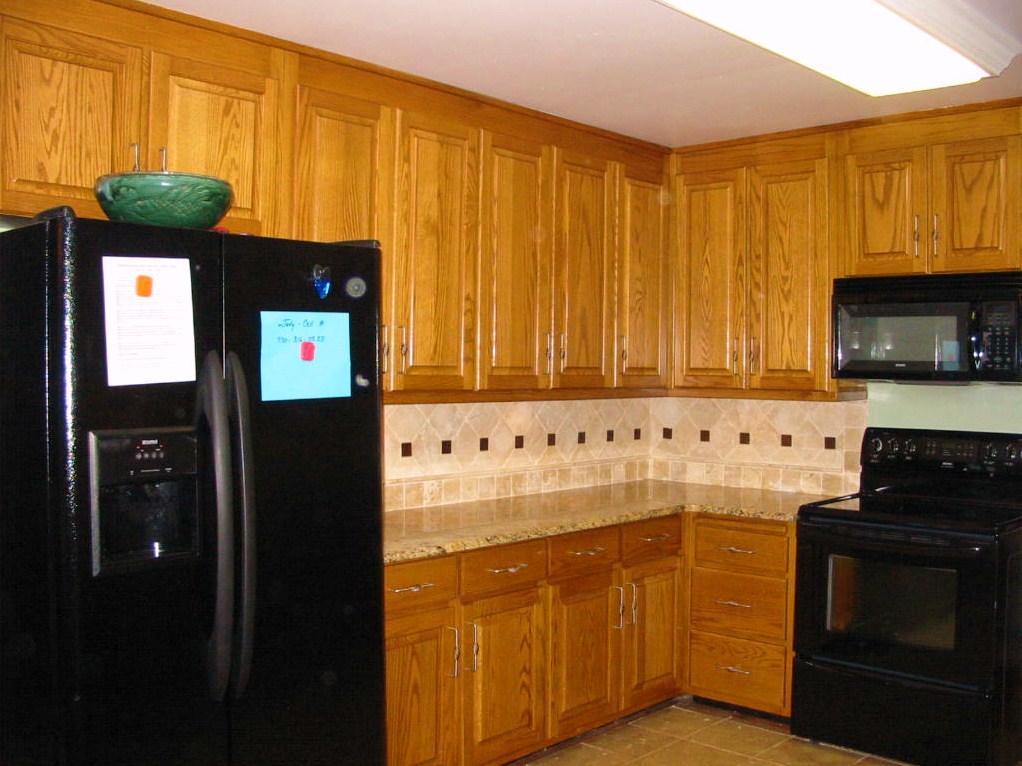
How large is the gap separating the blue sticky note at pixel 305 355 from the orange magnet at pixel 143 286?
0.26m

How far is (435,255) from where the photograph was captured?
10.8 ft

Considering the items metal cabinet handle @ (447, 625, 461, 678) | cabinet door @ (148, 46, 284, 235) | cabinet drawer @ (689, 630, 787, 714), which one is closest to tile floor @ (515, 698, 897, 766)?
cabinet drawer @ (689, 630, 787, 714)

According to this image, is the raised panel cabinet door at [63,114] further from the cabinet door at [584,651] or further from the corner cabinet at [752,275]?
the corner cabinet at [752,275]

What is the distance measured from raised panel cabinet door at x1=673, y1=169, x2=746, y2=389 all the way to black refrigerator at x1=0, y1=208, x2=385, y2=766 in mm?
2146

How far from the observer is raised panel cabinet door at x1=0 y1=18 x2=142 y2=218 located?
2273mm

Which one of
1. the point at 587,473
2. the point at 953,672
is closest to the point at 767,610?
the point at 953,672

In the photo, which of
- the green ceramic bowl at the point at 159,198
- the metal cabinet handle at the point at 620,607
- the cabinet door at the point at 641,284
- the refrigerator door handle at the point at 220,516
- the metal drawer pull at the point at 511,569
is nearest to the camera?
the refrigerator door handle at the point at 220,516

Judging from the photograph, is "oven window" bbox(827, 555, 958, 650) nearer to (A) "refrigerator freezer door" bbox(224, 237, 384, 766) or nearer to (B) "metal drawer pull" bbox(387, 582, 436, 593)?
(B) "metal drawer pull" bbox(387, 582, 436, 593)

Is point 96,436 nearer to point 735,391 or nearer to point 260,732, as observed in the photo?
point 260,732

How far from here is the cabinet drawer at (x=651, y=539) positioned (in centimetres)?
369

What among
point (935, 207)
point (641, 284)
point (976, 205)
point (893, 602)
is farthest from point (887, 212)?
point (893, 602)

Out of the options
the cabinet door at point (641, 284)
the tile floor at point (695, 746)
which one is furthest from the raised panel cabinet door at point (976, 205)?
the tile floor at point (695, 746)

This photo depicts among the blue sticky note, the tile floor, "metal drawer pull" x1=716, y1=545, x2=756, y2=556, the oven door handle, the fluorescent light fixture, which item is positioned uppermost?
the fluorescent light fixture

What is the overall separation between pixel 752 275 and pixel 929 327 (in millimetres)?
740
